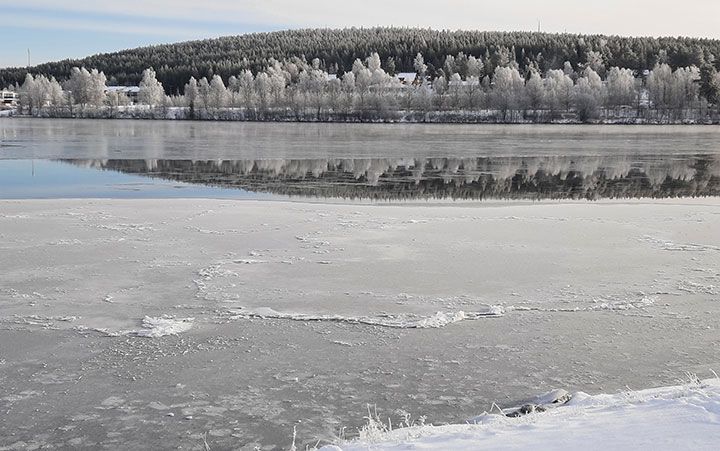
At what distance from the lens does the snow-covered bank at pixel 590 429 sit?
4156mm

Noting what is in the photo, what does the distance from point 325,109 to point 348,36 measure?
99.3 meters

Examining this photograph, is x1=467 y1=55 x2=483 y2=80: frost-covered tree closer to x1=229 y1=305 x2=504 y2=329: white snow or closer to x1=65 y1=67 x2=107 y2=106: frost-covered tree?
x1=65 y1=67 x2=107 y2=106: frost-covered tree

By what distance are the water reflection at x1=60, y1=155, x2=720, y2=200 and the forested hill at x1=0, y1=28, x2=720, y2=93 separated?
101040mm

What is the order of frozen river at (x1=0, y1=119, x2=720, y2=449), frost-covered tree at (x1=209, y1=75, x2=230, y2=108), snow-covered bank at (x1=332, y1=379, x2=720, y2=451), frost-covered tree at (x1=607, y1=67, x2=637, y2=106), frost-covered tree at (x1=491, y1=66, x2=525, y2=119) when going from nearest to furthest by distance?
snow-covered bank at (x1=332, y1=379, x2=720, y2=451), frozen river at (x1=0, y1=119, x2=720, y2=449), frost-covered tree at (x1=491, y1=66, x2=525, y2=119), frost-covered tree at (x1=607, y1=67, x2=637, y2=106), frost-covered tree at (x1=209, y1=75, x2=230, y2=108)

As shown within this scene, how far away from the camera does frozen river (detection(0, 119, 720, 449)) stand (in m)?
5.39

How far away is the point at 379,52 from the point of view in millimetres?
153750

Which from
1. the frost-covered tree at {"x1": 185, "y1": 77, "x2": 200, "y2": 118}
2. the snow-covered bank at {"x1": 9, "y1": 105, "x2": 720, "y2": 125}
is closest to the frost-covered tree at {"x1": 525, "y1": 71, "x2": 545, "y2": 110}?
the snow-covered bank at {"x1": 9, "y1": 105, "x2": 720, "y2": 125}

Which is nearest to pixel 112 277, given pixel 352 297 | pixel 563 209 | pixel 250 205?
pixel 352 297

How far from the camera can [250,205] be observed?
1559 centimetres

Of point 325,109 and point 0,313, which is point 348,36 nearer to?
point 325,109

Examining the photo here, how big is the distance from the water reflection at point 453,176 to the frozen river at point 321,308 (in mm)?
1317

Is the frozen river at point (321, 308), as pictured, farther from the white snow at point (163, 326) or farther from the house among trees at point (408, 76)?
the house among trees at point (408, 76)

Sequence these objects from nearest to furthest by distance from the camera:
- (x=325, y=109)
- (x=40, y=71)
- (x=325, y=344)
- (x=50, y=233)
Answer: (x=325, y=344), (x=50, y=233), (x=325, y=109), (x=40, y=71)

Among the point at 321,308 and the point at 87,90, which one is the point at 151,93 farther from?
the point at 321,308
